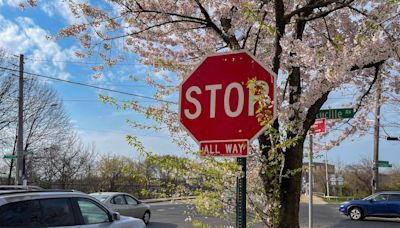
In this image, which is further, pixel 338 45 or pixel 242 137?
pixel 338 45

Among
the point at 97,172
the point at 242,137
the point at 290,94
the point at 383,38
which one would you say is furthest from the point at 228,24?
the point at 97,172

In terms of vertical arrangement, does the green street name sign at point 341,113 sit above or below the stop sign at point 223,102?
above

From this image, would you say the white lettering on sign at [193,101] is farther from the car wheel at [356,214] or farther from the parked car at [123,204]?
the car wheel at [356,214]

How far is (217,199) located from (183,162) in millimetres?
561

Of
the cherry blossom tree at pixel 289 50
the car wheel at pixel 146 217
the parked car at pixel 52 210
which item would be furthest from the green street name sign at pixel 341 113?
the car wheel at pixel 146 217

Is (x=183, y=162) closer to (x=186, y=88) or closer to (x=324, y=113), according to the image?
(x=186, y=88)

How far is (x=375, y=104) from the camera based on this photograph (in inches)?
400

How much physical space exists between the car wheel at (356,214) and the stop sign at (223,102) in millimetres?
23338

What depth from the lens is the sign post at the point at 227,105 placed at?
3.23 metres

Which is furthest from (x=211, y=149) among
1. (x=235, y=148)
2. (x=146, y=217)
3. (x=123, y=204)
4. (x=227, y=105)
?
(x=146, y=217)

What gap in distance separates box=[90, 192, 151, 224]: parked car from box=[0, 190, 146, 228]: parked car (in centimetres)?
922

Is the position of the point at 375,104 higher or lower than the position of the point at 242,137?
higher

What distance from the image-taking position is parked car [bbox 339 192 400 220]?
24047 mm

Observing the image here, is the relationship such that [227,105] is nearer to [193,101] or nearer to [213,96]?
[213,96]
